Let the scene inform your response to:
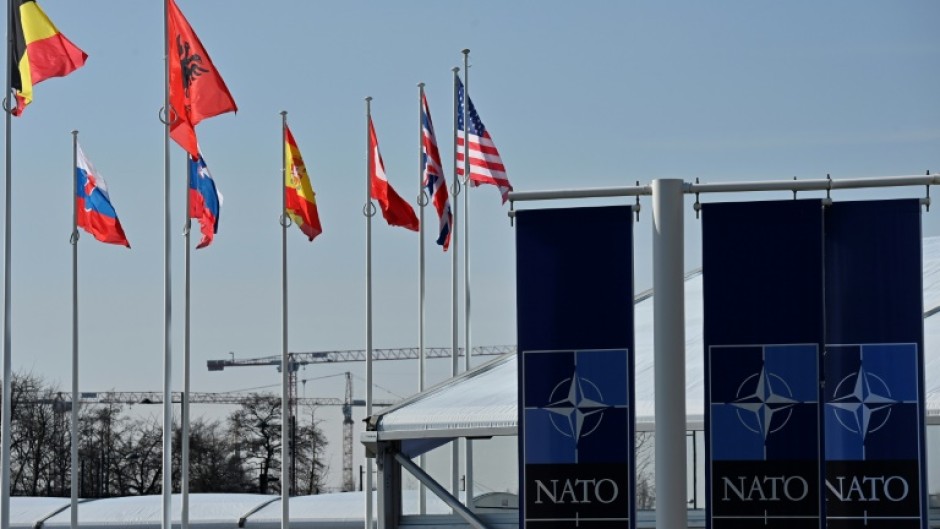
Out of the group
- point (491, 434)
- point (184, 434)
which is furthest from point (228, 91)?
point (491, 434)

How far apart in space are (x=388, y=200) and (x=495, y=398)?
13.6 meters

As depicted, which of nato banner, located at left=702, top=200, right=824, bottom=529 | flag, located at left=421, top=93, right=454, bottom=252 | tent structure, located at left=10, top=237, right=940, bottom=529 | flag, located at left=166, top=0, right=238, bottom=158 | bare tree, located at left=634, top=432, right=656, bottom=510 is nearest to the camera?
nato banner, located at left=702, top=200, right=824, bottom=529

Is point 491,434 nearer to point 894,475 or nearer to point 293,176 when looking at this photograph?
point 894,475

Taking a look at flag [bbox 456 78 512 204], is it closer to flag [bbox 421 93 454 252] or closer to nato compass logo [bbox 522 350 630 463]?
flag [bbox 421 93 454 252]

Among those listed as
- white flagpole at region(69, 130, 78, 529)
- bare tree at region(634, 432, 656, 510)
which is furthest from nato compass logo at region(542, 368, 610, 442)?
white flagpole at region(69, 130, 78, 529)

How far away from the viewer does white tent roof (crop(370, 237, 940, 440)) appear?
17.8 m

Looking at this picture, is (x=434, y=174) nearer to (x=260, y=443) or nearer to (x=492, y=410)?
(x=492, y=410)

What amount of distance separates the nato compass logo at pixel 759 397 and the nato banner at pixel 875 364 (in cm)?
35

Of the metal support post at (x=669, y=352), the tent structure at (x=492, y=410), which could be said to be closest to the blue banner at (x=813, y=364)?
the metal support post at (x=669, y=352)

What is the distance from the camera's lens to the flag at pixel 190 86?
1049 inches

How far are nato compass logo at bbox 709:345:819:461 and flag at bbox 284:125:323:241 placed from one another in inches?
821

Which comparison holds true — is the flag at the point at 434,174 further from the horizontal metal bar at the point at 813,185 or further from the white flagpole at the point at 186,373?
the horizontal metal bar at the point at 813,185

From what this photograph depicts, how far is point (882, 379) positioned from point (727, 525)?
152 centimetres

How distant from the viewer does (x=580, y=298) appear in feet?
39.1
